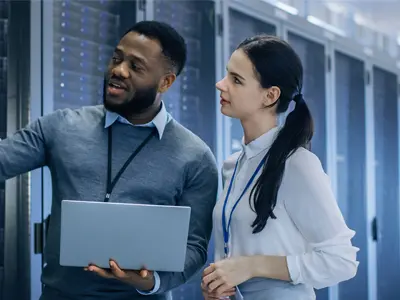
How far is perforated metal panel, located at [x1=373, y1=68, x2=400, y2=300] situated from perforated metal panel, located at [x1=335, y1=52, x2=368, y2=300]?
430 mm

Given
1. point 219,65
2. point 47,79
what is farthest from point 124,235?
point 219,65

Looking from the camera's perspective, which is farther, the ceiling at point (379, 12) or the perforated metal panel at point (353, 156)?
the ceiling at point (379, 12)

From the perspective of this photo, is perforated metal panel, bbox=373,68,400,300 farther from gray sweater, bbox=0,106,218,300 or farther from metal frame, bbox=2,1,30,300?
gray sweater, bbox=0,106,218,300

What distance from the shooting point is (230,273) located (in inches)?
61.6

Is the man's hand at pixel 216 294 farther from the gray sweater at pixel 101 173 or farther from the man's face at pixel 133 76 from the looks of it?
the man's face at pixel 133 76

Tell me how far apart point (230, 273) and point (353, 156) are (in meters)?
3.79

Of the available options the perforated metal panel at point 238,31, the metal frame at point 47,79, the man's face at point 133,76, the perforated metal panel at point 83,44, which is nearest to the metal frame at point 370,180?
the perforated metal panel at point 238,31

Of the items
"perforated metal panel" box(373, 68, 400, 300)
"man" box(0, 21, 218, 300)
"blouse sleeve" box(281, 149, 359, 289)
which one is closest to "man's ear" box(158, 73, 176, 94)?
"man" box(0, 21, 218, 300)

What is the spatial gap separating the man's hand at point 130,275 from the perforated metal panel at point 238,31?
6.34 ft

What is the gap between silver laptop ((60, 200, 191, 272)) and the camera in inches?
60.3

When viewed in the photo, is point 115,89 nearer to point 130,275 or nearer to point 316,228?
point 130,275

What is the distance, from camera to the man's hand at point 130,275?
61.8 inches

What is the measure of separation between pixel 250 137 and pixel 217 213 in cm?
22

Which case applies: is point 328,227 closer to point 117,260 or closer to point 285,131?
point 285,131
